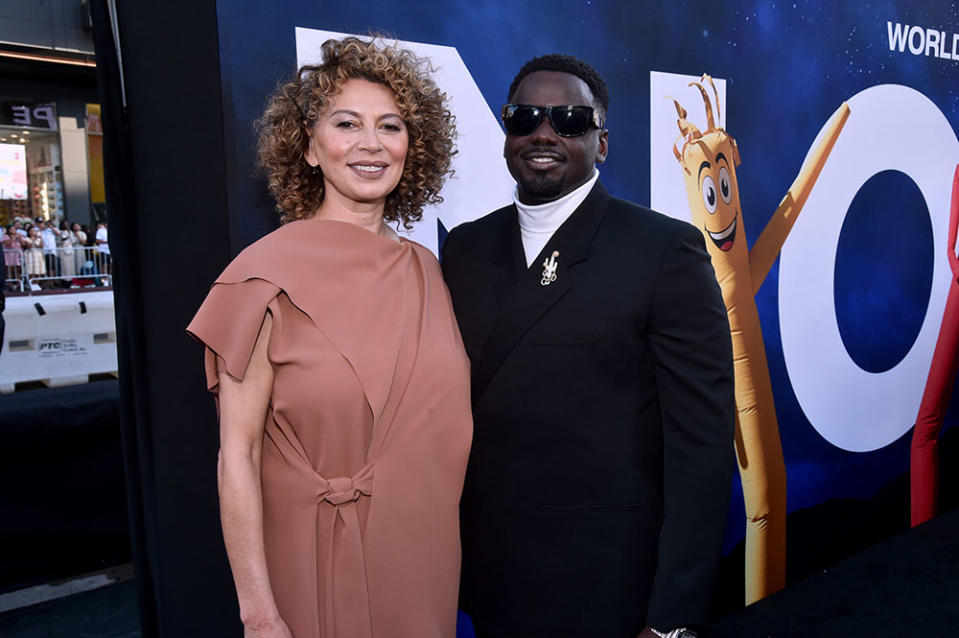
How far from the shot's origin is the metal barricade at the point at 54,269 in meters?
11.2

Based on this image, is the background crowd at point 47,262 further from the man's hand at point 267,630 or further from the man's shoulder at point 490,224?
the man's hand at point 267,630

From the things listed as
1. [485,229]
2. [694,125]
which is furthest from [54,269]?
[485,229]

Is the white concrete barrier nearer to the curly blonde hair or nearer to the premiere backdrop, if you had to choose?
the premiere backdrop

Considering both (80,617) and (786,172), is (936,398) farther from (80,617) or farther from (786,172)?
(80,617)

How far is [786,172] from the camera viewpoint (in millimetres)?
3365

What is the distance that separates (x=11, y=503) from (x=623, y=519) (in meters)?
3.27

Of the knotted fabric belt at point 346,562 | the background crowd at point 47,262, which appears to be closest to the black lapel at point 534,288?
the knotted fabric belt at point 346,562

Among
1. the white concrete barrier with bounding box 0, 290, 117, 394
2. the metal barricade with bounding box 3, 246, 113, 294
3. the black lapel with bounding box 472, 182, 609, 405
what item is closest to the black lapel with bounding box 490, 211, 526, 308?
the black lapel with bounding box 472, 182, 609, 405

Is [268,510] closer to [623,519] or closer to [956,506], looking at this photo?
[623,519]

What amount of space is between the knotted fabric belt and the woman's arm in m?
0.11

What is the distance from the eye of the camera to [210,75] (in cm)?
194

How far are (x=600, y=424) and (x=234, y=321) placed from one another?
78cm

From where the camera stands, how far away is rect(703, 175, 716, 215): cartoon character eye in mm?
3073

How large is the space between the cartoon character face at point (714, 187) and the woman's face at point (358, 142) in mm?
1681
